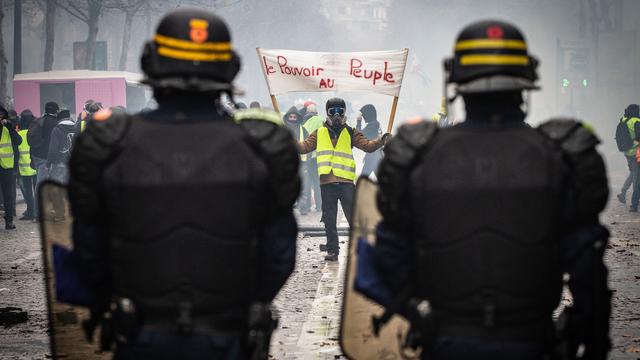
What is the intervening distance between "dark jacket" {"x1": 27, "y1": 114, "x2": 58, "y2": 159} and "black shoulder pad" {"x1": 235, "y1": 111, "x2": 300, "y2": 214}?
16.5 meters

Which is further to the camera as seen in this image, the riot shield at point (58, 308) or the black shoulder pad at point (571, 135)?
the riot shield at point (58, 308)

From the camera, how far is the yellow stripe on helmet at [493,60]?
4043 millimetres

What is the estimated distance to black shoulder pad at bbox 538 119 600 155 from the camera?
3.96m

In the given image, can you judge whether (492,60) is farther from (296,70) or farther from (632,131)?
(632,131)

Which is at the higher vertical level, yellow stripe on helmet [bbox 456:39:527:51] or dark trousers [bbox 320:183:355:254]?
yellow stripe on helmet [bbox 456:39:527:51]

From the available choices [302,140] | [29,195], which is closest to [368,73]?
[302,140]

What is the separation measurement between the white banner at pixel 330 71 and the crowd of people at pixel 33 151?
5.87 meters

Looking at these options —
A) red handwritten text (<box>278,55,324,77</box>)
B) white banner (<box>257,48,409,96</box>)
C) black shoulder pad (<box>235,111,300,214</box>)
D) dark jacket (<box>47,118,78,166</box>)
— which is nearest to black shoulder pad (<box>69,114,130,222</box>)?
black shoulder pad (<box>235,111,300,214</box>)

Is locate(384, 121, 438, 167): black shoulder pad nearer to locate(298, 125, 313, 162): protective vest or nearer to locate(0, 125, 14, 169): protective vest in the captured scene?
locate(0, 125, 14, 169): protective vest

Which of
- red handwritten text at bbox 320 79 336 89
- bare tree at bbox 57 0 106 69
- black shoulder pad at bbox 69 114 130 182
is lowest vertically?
black shoulder pad at bbox 69 114 130 182

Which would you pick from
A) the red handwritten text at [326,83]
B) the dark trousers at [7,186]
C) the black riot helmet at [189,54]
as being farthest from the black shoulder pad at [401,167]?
the dark trousers at [7,186]

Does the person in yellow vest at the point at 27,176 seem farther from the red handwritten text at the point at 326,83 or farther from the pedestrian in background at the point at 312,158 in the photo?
the red handwritten text at the point at 326,83

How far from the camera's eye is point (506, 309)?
386 centimetres

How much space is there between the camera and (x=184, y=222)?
3885 mm
